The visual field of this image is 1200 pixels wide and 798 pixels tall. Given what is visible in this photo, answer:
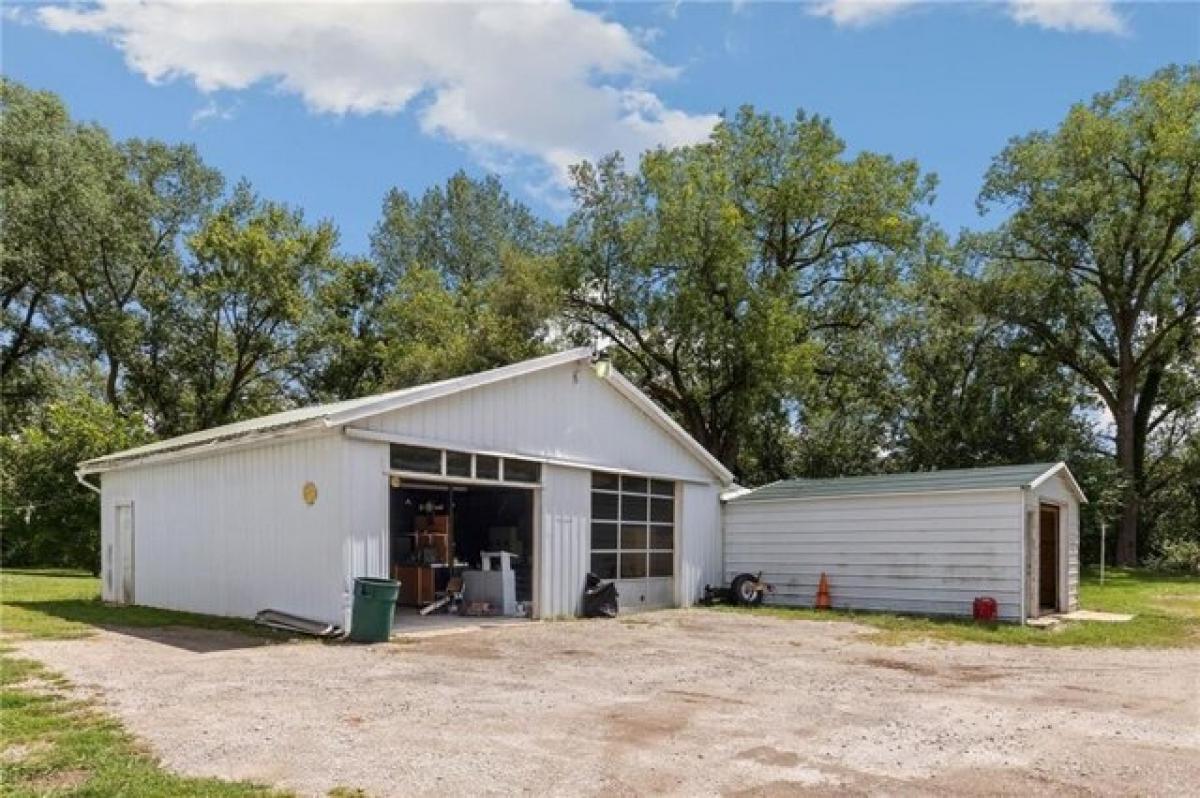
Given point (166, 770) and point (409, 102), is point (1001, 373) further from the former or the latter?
point (166, 770)

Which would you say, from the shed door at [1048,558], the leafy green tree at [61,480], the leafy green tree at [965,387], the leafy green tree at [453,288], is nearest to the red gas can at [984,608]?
the shed door at [1048,558]

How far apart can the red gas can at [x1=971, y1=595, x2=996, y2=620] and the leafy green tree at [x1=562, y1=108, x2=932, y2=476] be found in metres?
11.2

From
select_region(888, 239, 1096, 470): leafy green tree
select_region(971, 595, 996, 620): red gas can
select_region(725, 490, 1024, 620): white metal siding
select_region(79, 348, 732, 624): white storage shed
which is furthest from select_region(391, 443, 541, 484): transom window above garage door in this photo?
select_region(888, 239, 1096, 470): leafy green tree

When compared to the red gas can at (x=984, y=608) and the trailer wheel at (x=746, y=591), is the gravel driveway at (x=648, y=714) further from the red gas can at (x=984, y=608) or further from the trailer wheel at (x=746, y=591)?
the trailer wheel at (x=746, y=591)

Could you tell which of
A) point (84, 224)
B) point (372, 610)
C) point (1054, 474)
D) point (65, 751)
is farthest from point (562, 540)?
point (84, 224)

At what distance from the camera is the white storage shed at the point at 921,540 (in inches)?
582

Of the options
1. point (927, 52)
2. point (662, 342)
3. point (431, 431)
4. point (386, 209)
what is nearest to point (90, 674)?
→ point (431, 431)

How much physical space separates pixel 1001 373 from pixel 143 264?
29300 millimetres

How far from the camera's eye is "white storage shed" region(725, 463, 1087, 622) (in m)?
14.8

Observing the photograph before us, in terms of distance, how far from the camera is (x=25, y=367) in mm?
31078

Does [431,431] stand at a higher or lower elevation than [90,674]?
higher

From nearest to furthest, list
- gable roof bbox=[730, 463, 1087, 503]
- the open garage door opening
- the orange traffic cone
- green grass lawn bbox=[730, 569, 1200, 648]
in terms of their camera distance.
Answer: green grass lawn bbox=[730, 569, 1200, 648]
gable roof bbox=[730, 463, 1087, 503]
the open garage door opening
the orange traffic cone

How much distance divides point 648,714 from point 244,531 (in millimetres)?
8087

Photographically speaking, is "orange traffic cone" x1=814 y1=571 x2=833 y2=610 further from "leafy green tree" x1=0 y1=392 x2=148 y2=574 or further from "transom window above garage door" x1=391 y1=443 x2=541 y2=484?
"leafy green tree" x1=0 y1=392 x2=148 y2=574
